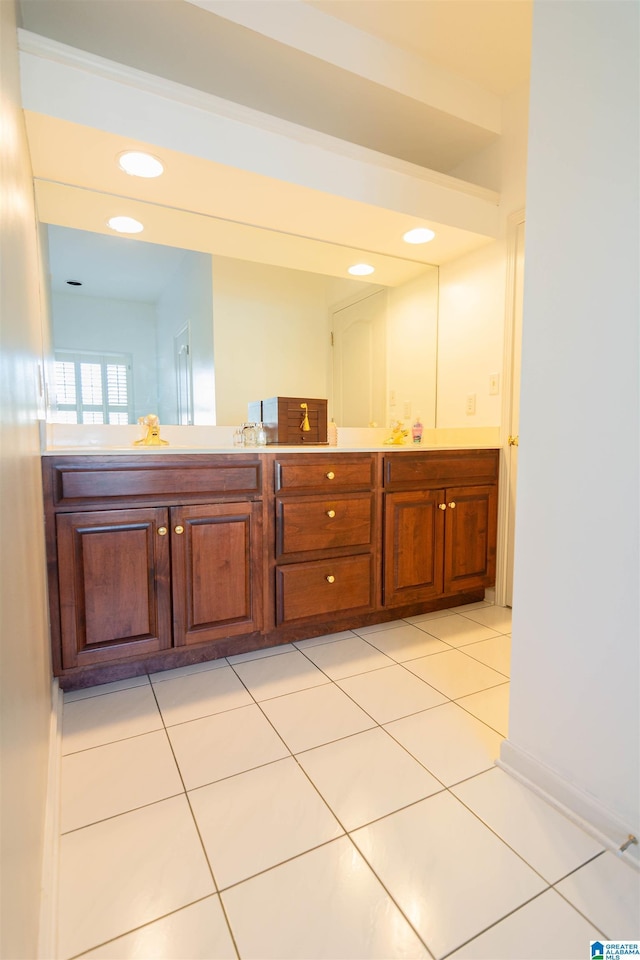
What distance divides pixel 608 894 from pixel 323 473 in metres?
1.47

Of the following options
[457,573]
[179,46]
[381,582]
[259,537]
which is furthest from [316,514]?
[179,46]

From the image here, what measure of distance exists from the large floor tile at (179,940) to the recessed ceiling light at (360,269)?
2670mm

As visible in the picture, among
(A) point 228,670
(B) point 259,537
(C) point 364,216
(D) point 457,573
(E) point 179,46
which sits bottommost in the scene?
(A) point 228,670

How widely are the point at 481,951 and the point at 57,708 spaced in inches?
51.6

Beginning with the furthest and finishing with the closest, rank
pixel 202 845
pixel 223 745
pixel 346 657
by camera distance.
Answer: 1. pixel 346 657
2. pixel 223 745
3. pixel 202 845

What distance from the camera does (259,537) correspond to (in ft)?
6.13

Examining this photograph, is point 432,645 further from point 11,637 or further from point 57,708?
point 11,637

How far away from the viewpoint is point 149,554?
1675 millimetres

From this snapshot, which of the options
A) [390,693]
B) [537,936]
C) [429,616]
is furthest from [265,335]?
[537,936]

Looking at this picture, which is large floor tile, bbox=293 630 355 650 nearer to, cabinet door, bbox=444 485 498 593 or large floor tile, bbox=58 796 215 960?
cabinet door, bbox=444 485 498 593

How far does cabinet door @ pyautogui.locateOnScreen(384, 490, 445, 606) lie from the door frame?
0.40 metres

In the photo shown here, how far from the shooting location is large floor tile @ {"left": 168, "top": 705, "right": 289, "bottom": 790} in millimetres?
1240

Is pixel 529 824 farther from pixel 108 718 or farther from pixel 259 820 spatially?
pixel 108 718

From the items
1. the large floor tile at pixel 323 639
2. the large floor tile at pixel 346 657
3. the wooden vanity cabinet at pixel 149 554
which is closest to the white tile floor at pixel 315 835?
the large floor tile at pixel 346 657
